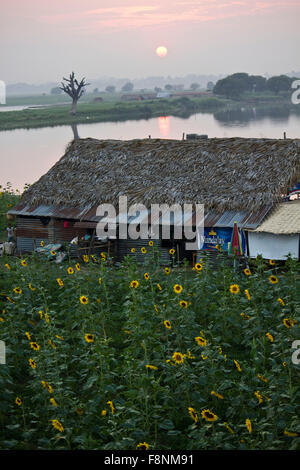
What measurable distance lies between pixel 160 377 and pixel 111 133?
62929 mm

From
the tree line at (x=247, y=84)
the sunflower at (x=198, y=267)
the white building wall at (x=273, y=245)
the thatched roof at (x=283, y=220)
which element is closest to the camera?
the sunflower at (x=198, y=267)

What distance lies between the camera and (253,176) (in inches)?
739

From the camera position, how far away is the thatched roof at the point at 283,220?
16719mm

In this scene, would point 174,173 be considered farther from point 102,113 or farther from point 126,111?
point 126,111

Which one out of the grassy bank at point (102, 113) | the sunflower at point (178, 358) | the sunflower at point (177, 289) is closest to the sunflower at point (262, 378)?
the sunflower at point (178, 358)

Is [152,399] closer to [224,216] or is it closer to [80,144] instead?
[224,216]

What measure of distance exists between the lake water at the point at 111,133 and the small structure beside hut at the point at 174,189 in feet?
63.8

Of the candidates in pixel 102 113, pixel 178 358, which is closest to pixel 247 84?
pixel 102 113

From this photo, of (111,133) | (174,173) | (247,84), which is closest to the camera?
(174,173)

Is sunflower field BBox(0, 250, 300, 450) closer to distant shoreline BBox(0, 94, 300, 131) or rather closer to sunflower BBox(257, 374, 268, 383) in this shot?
sunflower BBox(257, 374, 268, 383)

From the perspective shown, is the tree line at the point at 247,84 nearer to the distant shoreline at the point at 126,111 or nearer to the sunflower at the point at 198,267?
the distant shoreline at the point at 126,111

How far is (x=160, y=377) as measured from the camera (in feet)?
28.5

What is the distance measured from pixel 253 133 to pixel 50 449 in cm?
5867

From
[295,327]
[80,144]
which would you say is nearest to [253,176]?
[80,144]
